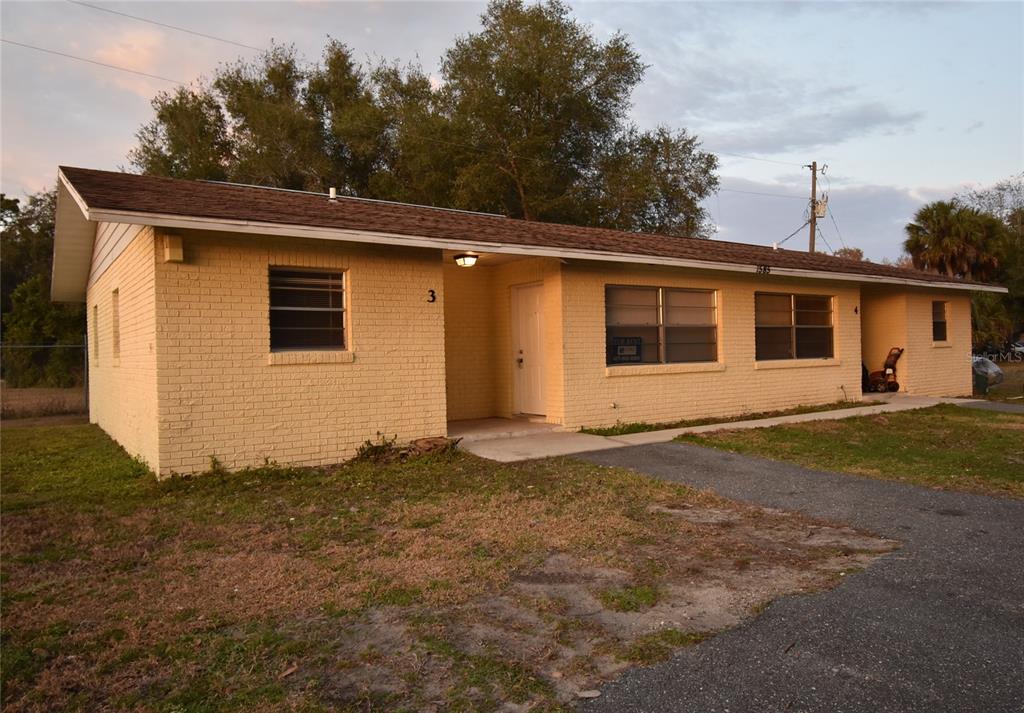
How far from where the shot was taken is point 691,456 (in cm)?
930

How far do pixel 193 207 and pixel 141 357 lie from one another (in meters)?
2.20

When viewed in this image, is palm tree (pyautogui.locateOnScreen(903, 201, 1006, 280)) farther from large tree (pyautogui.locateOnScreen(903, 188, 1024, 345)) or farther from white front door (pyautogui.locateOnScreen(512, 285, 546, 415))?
white front door (pyautogui.locateOnScreen(512, 285, 546, 415))

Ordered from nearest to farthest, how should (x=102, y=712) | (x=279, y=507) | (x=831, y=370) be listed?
(x=102, y=712) < (x=279, y=507) < (x=831, y=370)

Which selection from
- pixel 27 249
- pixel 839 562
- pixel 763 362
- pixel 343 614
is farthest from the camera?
pixel 27 249

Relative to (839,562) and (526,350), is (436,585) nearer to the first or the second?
(839,562)

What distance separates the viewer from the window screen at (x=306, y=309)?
29.3ft

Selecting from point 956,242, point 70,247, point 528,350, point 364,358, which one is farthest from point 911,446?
point 956,242

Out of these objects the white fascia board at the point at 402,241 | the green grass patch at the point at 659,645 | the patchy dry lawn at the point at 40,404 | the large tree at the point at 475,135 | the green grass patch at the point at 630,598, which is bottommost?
the green grass patch at the point at 659,645

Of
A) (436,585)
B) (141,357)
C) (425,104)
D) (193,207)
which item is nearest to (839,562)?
(436,585)

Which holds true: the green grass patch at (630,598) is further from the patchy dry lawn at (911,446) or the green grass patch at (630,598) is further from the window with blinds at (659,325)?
the window with blinds at (659,325)

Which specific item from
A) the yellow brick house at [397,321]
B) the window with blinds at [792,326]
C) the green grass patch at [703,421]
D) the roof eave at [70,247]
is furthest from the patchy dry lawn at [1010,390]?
the roof eave at [70,247]

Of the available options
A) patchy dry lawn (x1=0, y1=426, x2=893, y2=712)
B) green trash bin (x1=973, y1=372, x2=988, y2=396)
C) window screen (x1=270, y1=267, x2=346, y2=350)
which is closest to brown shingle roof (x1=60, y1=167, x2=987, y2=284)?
window screen (x1=270, y1=267, x2=346, y2=350)

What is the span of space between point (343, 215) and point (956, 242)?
2723 cm

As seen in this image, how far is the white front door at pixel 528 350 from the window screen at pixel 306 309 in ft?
12.4
